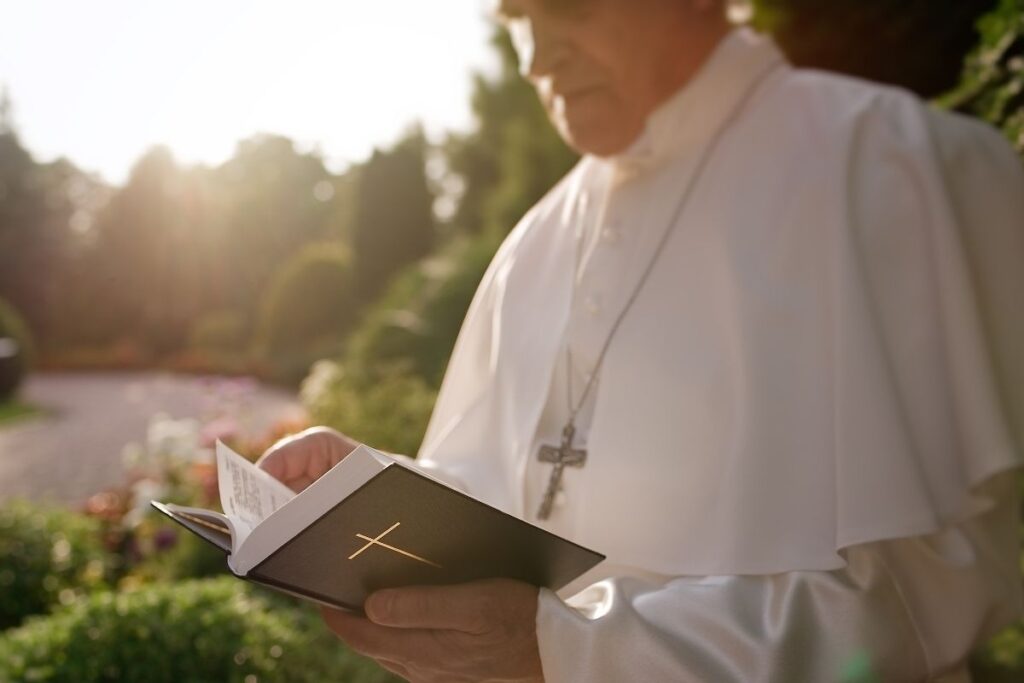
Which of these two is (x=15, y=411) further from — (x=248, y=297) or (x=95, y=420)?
(x=248, y=297)

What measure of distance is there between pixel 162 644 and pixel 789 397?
2.20 metres

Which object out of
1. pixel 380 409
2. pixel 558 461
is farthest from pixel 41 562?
pixel 558 461

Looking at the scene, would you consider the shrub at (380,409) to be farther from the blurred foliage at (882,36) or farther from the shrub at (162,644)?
the blurred foliage at (882,36)

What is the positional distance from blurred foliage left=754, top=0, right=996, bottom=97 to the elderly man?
5.16 feet

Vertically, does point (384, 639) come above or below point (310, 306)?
above

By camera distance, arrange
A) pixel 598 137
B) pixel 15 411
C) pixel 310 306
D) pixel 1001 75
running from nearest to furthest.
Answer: pixel 598 137, pixel 1001 75, pixel 15 411, pixel 310 306

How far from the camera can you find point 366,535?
4.11 ft

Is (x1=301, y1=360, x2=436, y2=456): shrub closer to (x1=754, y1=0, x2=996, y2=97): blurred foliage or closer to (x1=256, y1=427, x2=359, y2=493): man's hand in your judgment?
(x1=754, y1=0, x2=996, y2=97): blurred foliage

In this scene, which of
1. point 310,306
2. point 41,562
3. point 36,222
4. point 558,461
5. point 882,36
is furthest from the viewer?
point 36,222

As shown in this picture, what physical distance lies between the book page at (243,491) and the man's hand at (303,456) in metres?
0.12

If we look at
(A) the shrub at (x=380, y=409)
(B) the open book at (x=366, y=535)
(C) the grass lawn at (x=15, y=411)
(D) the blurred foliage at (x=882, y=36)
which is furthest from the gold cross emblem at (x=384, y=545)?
(C) the grass lawn at (x=15, y=411)

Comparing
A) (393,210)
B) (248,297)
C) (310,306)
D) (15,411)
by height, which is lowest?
(248,297)

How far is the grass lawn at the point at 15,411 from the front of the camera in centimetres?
1386

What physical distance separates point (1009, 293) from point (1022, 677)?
1.64m
